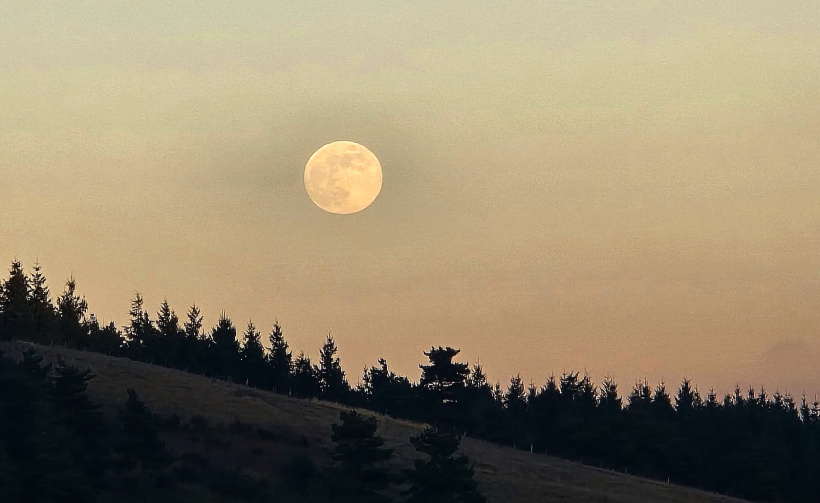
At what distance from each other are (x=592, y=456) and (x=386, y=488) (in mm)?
43312

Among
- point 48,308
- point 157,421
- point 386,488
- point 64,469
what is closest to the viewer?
point 64,469

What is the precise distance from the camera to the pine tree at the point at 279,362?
125625mm

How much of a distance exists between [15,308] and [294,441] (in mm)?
48924

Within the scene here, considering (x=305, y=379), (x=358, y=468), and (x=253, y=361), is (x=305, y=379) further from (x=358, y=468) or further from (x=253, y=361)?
(x=358, y=468)

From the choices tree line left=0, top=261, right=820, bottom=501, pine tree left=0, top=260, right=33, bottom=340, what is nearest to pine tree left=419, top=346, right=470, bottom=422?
tree line left=0, top=261, right=820, bottom=501

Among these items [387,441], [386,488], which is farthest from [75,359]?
[386,488]

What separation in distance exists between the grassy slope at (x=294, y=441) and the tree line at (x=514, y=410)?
15370 mm

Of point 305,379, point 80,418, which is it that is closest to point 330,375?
point 305,379

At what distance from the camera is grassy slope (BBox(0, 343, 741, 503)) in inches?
3127

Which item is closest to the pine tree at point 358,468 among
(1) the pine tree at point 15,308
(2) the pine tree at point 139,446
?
(2) the pine tree at point 139,446

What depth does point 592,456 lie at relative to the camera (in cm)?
10888

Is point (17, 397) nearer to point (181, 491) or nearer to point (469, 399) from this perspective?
point (181, 491)

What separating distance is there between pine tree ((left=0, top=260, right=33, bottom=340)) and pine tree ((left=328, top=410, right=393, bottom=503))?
47956 mm

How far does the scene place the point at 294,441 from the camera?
276ft
